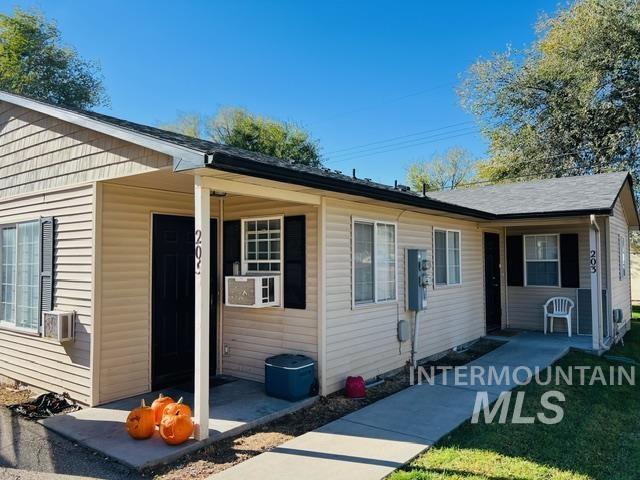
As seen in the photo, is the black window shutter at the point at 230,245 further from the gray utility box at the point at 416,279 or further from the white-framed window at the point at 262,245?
the gray utility box at the point at 416,279

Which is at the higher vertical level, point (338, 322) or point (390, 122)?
point (390, 122)

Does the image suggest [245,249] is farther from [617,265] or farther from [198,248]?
[617,265]

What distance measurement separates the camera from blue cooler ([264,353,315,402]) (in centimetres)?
504

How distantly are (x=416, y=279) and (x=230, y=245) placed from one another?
2848 mm

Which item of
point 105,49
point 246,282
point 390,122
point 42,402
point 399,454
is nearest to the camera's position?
point 399,454

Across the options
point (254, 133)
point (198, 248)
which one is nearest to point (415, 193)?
point (198, 248)

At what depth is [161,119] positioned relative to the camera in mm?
29375

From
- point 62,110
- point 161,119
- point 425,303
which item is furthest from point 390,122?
point 62,110

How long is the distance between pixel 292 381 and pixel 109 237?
2.62m

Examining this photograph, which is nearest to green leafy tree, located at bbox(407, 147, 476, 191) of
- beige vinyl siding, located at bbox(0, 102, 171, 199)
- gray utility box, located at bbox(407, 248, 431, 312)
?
gray utility box, located at bbox(407, 248, 431, 312)

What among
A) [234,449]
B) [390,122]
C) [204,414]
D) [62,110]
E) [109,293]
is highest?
[390,122]

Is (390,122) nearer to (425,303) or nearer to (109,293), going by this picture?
(425,303)

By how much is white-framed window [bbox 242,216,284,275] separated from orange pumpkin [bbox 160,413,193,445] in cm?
236

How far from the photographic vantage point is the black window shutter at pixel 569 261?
9680 mm
